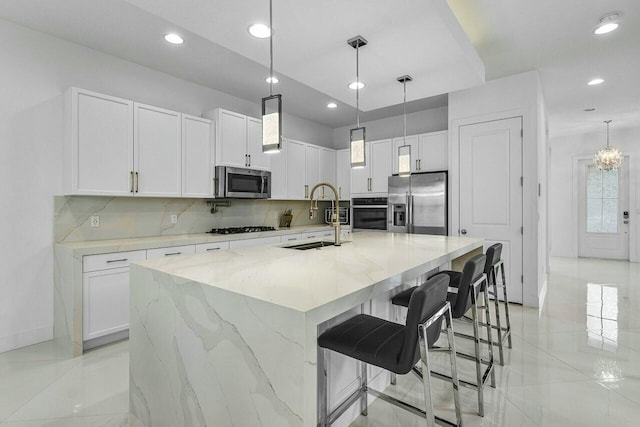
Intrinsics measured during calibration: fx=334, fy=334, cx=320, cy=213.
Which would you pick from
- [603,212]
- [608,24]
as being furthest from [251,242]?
[603,212]

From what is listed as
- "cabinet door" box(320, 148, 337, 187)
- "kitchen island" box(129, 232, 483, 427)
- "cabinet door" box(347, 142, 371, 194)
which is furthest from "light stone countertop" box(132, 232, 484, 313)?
"cabinet door" box(320, 148, 337, 187)

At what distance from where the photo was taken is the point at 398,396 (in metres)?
2.14

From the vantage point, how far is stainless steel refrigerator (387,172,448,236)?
→ 4488mm

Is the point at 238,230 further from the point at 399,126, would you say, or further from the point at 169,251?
the point at 399,126

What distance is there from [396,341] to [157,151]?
3.14 m

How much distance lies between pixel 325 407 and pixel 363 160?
6.05 ft

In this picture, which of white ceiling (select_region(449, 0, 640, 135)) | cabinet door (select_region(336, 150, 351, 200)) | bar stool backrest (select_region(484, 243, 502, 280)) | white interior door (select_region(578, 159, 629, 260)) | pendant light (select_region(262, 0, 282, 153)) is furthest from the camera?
white interior door (select_region(578, 159, 629, 260))

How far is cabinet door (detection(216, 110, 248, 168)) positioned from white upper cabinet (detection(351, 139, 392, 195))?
1.95m

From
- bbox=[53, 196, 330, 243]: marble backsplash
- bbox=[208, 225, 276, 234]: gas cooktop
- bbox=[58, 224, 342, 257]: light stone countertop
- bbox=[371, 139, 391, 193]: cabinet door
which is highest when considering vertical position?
bbox=[371, 139, 391, 193]: cabinet door

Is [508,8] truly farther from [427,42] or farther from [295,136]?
[295,136]

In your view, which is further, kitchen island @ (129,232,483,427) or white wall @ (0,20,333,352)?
white wall @ (0,20,333,352)

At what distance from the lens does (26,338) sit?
9.59 feet

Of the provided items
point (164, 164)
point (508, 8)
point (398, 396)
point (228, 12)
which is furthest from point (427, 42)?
point (164, 164)

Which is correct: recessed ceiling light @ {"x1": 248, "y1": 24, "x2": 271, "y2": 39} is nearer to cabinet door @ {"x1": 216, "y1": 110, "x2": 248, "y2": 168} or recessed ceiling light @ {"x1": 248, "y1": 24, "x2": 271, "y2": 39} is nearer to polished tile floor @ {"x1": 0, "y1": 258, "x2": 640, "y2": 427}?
cabinet door @ {"x1": 216, "y1": 110, "x2": 248, "y2": 168}
